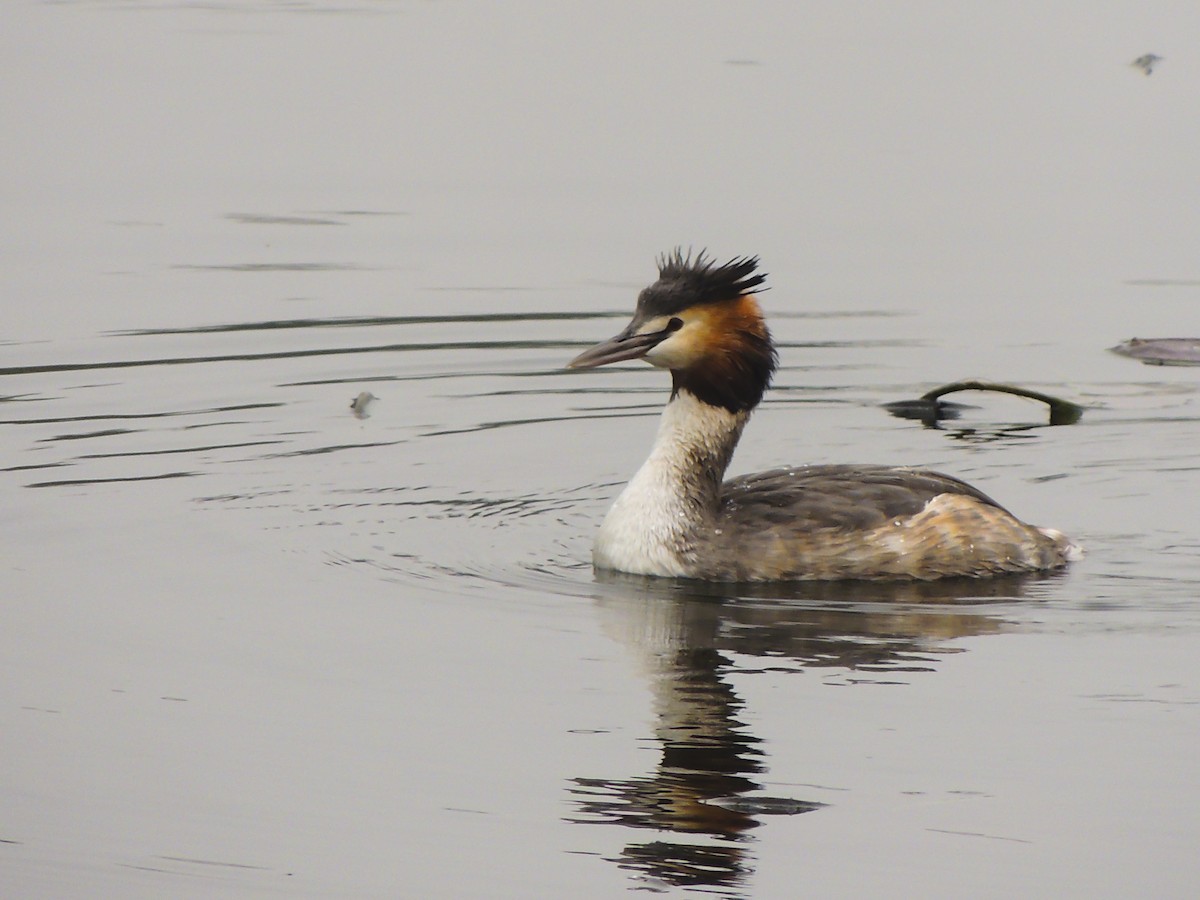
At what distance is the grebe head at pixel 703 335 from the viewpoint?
1007 centimetres

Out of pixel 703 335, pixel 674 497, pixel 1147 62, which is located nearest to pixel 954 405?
pixel 703 335

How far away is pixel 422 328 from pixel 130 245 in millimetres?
2961

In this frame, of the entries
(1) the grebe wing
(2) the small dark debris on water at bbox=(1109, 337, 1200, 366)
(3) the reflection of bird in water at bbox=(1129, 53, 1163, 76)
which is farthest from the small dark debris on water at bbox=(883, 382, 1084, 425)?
(3) the reflection of bird in water at bbox=(1129, 53, 1163, 76)

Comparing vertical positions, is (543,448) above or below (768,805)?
above

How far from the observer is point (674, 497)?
10.1 metres

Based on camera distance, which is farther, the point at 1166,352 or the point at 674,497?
the point at 1166,352

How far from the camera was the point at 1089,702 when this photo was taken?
8094mm

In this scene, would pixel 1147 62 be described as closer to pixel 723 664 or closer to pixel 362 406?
pixel 362 406

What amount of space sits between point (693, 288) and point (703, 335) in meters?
0.23

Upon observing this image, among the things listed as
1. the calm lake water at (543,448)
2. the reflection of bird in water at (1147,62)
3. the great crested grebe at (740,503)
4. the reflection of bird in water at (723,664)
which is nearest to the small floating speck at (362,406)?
the calm lake water at (543,448)

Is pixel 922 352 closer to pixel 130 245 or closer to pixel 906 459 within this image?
pixel 906 459

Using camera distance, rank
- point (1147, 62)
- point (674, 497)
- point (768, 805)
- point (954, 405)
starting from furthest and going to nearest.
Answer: point (1147, 62) → point (954, 405) → point (674, 497) → point (768, 805)

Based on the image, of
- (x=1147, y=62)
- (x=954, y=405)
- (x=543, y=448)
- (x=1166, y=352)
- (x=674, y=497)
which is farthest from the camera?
(x=1147, y=62)

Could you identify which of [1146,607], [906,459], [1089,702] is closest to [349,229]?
[906,459]
